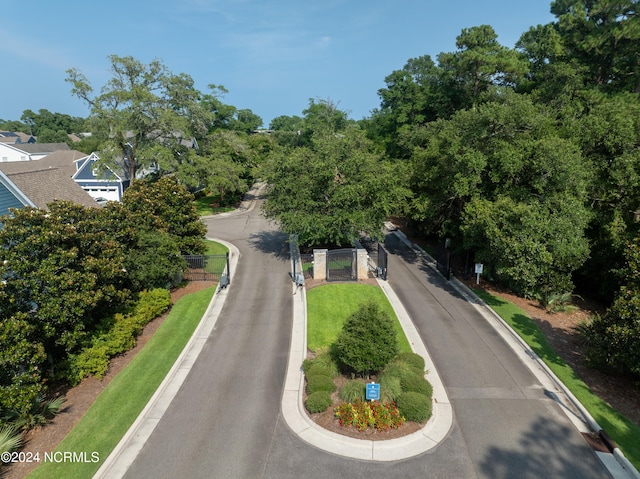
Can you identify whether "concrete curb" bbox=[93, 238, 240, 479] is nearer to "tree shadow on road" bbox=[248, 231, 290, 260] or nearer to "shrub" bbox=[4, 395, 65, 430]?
"shrub" bbox=[4, 395, 65, 430]

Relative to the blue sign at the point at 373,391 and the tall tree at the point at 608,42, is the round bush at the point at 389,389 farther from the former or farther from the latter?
the tall tree at the point at 608,42

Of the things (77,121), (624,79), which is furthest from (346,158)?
(77,121)

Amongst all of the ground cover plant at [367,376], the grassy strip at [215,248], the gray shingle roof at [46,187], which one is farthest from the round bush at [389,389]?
the grassy strip at [215,248]

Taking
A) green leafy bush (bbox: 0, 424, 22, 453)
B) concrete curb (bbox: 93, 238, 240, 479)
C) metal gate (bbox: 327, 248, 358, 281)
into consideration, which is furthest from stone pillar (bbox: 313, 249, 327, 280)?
green leafy bush (bbox: 0, 424, 22, 453)

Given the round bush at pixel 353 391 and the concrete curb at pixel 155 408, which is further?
the round bush at pixel 353 391

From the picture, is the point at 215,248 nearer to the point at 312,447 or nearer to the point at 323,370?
the point at 323,370
